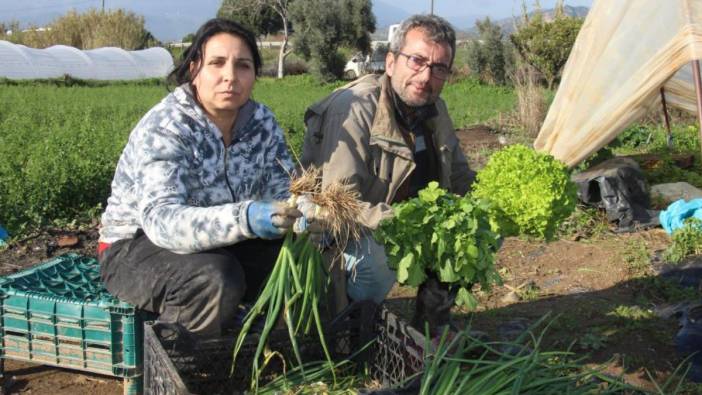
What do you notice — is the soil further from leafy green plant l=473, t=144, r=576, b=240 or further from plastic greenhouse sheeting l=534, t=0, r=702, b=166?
plastic greenhouse sheeting l=534, t=0, r=702, b=166

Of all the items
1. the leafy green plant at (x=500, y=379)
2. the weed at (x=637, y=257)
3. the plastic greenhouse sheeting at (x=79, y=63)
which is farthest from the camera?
the plastic greenhouse sheeting at (x=79, y=63)

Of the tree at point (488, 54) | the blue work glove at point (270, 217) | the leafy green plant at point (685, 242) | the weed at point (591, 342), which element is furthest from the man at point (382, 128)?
the tree at point (488, 54)

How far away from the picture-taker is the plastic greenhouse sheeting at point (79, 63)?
2705 cm

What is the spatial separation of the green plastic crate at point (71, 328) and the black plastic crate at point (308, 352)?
472mm

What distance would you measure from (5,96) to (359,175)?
50.4 feet

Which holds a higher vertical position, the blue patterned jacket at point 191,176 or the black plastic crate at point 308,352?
the blue patterned jacket at point 191,176

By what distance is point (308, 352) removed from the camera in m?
2.91

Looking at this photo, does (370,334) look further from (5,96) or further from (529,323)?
(5,96)

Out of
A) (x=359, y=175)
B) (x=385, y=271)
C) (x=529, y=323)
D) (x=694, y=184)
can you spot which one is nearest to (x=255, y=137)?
(x=359, y=175)

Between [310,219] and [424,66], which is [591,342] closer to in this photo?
[424,66]

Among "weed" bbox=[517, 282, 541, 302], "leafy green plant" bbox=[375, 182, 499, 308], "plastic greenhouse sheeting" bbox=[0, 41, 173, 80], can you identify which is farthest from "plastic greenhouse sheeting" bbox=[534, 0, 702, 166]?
"plastic greenhouse sheeting" bbox=[0, 41, 173, 80]

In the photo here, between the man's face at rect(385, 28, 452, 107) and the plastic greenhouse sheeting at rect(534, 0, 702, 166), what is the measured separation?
308 centimetres

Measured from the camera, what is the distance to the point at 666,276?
4.99m

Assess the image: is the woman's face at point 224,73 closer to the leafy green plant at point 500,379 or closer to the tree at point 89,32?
the leafy green plant at point 500,379
